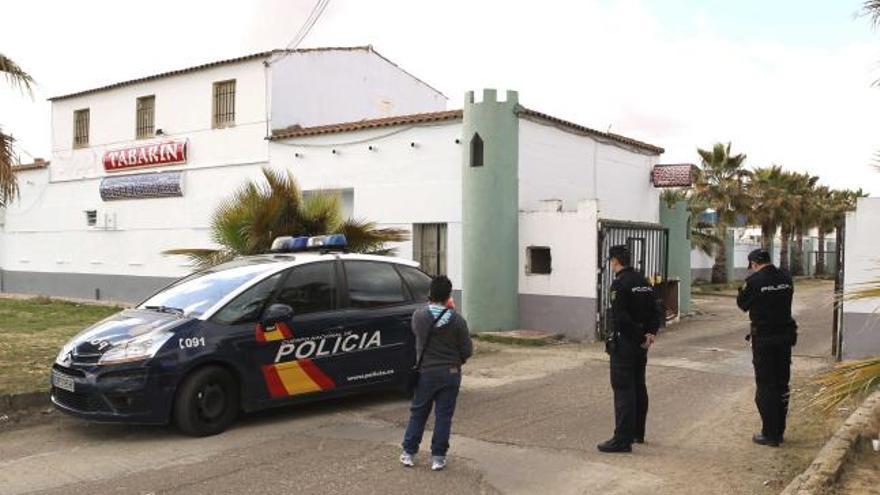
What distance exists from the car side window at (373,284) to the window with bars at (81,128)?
18.1 metres

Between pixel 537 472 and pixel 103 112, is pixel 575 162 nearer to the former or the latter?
pixel 537 472

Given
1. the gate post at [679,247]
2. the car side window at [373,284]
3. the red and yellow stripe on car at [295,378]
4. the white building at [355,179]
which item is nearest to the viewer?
the red and yellow stripe on car at [295,378]

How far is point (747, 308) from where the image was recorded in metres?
6.79

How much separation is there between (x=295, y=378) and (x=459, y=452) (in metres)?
1.86

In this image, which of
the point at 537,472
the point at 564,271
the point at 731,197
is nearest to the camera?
the point at 537,472

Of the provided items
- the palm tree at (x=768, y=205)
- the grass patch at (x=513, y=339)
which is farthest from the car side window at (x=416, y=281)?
the palm tree at (x=768, y=205)

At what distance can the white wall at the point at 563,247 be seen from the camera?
14125mm

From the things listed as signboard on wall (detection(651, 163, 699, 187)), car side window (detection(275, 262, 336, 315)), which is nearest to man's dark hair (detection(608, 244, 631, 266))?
car side window (detection(275, 262, 336, 315))

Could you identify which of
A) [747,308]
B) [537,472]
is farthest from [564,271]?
[537,472]

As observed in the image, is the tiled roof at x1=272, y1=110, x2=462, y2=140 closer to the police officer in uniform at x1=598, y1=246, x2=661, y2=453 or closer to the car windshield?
the car windshield

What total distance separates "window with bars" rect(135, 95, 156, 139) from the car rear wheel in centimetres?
1637

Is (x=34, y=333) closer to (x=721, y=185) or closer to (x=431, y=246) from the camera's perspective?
(x=431, y=246)

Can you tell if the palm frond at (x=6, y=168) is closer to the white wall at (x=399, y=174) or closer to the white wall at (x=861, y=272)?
the white wall at (x=399, y=174)

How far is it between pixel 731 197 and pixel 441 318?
2812 cm
